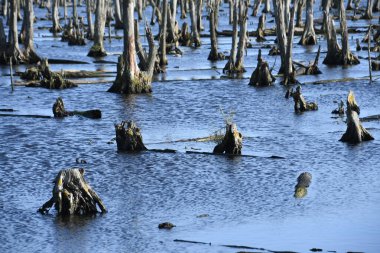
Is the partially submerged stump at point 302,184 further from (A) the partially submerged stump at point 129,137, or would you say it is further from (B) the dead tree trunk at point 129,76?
(B) the dead tree trunk at point 129,76

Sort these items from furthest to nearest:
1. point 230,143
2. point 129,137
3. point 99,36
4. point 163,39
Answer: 1. point 99,36
2. point 163,39
3. point 129,137
4. point 230,143

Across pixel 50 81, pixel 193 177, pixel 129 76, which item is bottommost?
pixel 193 177

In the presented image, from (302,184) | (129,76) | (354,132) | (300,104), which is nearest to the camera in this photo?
(302,184)

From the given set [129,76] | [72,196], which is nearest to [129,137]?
[72,196]

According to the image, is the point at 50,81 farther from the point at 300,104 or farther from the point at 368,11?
the point at 368,11

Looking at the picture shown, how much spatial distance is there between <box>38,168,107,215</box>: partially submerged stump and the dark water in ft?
0.87

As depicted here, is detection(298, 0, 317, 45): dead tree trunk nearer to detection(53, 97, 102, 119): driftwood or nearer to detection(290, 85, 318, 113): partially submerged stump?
detection(290, 85, 318, 113): partially submerged stump

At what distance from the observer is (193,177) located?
773 inches

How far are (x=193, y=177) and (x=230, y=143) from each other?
244 centimetres

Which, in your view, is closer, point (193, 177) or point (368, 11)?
point (193, 177)

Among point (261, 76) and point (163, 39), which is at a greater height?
point (163, 39)

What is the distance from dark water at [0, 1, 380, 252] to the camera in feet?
50.3

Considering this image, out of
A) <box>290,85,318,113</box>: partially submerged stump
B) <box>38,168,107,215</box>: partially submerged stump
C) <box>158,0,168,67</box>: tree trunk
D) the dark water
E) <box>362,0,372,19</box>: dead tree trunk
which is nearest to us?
the dark water

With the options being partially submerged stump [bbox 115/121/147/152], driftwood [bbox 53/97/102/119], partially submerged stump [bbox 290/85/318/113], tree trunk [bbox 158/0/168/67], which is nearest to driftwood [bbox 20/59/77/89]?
driftwood [bbox 53/97/102/119]
